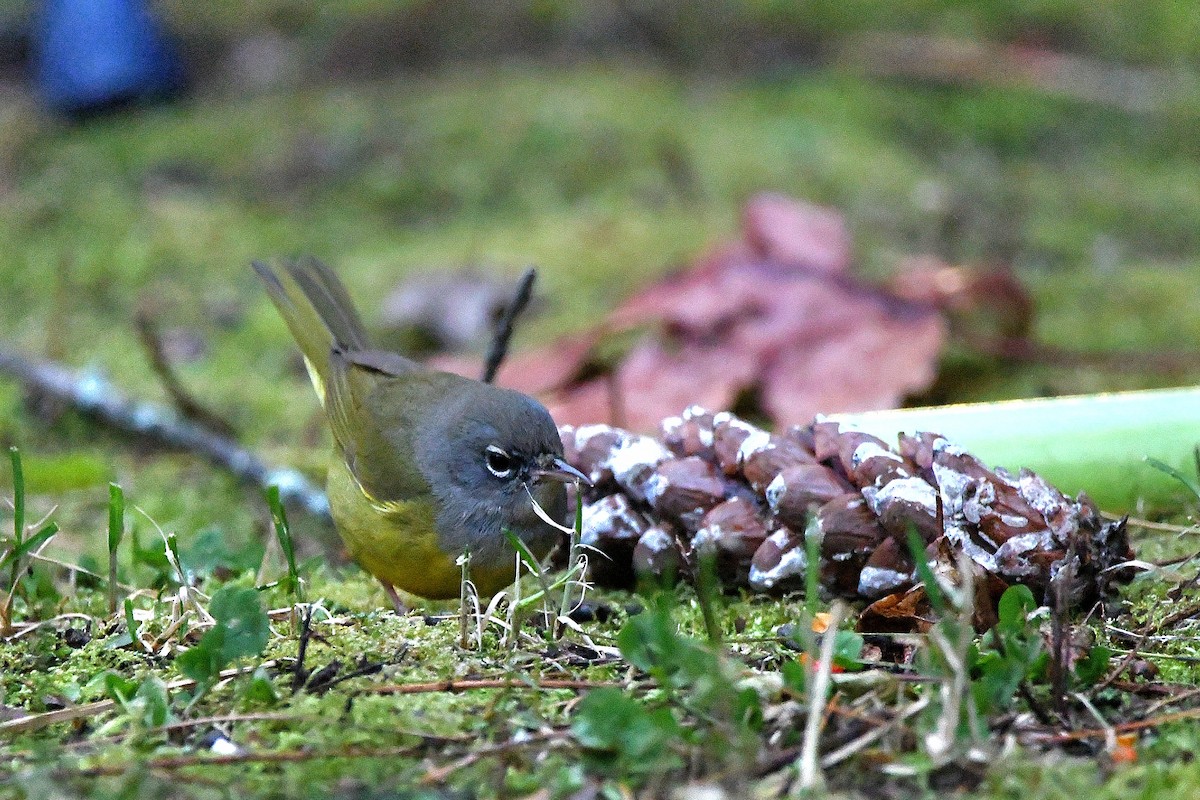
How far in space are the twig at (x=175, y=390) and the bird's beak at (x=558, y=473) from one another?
198cm

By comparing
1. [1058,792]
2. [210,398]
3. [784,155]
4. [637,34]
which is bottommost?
[1058,792]

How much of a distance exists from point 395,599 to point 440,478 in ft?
1.54

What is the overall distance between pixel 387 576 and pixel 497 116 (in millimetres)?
5261

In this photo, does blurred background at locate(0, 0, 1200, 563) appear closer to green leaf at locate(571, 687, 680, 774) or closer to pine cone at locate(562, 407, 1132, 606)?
pine cone at locate(562, 407, 1132, 606)

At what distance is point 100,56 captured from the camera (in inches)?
340

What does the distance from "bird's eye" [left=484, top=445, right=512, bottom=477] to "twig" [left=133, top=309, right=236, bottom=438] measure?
176cm

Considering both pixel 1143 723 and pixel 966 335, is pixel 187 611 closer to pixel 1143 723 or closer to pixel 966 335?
pixel 1143 723

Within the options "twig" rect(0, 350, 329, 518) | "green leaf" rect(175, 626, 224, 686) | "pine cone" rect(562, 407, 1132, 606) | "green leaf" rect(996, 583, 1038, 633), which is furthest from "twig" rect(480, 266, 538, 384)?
"green leaf" rect(996, 583, 1038, 633)

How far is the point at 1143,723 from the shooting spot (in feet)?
7.27

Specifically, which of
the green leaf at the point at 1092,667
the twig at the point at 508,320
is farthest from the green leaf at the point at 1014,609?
Result: the twig at the point at 508,320

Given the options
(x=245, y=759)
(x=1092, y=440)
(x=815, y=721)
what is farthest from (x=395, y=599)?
(x=1092, y=440)

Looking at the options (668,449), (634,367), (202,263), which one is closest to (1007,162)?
(634,367)

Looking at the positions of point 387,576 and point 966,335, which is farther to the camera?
point 966,335

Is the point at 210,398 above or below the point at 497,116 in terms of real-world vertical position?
below
